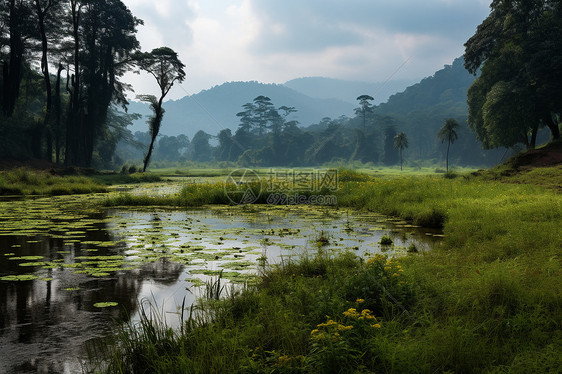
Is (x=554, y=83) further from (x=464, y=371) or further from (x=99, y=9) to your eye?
(x=99, y=9)

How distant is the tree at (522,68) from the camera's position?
24.0m

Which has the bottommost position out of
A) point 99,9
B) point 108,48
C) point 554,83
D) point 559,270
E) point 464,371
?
point 464,371

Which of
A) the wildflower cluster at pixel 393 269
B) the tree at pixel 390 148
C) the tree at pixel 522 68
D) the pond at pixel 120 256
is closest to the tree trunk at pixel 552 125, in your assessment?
the tree at pixel 522 68

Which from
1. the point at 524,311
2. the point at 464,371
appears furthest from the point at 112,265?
the point at 524,311

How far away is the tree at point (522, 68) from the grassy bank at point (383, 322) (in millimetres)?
21560

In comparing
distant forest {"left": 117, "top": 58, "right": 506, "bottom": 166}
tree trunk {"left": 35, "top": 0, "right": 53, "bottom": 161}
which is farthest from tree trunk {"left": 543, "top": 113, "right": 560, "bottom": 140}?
distant forest {"left": 117, "top": 58, "right": 506, "bottom": 166}

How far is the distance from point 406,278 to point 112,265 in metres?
4.77

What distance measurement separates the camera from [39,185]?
64.4 ft

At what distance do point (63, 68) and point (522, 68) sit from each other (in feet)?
127

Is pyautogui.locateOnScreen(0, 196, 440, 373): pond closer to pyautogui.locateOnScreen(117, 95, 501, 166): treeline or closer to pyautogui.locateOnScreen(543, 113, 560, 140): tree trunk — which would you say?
pyautogui.locateOnScreen(543, 113, 560, 140): tree trunk

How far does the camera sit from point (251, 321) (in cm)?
406

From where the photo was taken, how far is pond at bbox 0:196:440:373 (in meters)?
4.03

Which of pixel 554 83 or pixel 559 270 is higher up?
pixel 554 83

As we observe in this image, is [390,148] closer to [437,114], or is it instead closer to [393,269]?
[437,114]
